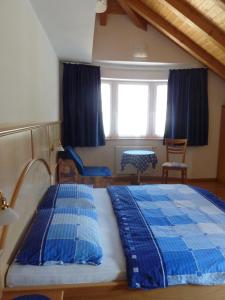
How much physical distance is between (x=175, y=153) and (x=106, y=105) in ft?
5.57

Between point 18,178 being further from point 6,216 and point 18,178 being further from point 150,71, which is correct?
point 150,71

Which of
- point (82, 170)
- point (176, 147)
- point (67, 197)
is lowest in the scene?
point (82, 170)

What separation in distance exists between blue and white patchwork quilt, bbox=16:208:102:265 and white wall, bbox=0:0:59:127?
0.67 metres

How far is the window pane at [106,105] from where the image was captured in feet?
16.3

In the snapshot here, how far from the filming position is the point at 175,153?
5.01 m

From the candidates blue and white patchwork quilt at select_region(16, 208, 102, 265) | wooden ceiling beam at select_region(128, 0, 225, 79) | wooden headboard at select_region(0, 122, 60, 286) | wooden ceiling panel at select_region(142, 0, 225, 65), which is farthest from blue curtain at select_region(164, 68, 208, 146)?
blue and white patchwork quilt at select_region(16, 208, 102, 265)

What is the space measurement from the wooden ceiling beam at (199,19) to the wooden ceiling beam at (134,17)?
3.72ft

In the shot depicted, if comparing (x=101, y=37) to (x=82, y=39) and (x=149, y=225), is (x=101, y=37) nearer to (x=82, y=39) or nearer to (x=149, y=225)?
(x=82, y=39)

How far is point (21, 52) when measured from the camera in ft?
5.41

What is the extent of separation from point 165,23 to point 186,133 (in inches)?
80.7

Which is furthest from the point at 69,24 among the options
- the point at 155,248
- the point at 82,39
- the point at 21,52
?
the point at 155,248

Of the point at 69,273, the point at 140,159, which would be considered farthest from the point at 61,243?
the point at 140,159

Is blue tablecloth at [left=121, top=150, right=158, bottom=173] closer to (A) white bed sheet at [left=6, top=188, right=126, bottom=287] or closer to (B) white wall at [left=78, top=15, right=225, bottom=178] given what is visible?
(B) white wall at [left=78, top=15, right=225, bottom=178]

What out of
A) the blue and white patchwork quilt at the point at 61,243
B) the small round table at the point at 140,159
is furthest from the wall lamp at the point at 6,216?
the small round table at the point at 140,159
